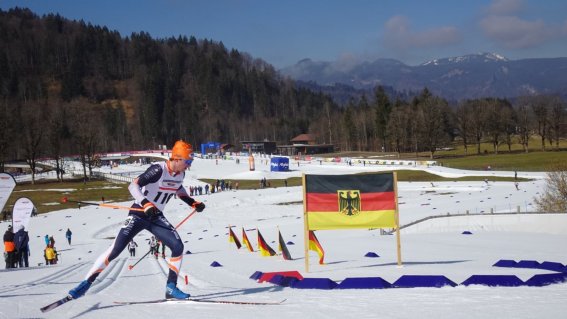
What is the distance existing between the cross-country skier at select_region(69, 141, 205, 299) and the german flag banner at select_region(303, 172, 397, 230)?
4.05 meters

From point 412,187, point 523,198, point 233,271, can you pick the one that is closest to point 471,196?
point 523,198

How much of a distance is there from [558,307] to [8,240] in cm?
1765

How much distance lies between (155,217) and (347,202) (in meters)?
4.91

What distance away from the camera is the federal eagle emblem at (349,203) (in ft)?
38.9

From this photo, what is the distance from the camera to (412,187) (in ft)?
209

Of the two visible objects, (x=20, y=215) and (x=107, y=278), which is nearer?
(x=107, y=278)

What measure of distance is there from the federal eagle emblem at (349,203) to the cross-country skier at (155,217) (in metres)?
4.48

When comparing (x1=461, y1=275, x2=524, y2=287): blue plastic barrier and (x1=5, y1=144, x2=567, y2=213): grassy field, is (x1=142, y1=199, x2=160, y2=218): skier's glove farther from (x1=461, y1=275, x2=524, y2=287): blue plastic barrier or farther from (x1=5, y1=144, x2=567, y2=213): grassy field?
(x1=5, y1=144, x2=567, y2=213): grassy field

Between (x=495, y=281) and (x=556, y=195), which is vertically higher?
(x=495, y=281)

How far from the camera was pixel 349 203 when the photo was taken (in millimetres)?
11859

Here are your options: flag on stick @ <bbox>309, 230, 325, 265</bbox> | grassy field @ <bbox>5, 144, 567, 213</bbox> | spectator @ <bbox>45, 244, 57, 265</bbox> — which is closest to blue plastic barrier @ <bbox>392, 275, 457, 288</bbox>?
flag on stick @ <bbox>309, 230, 325, 265</bbox>

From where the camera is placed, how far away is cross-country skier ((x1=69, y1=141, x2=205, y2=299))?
8.17 meters

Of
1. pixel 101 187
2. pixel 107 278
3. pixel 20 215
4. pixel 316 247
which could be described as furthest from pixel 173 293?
pixel 101 187

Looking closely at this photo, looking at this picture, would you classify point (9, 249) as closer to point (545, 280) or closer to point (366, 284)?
point (366, 284)
